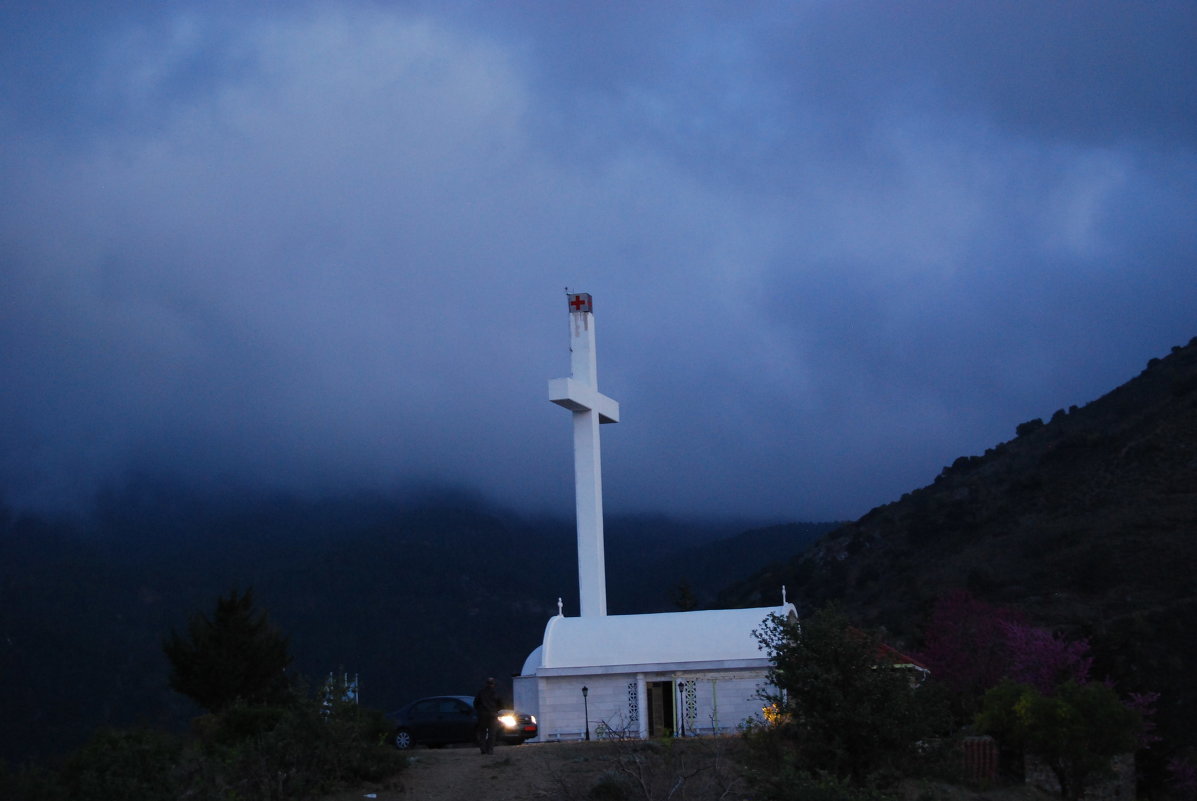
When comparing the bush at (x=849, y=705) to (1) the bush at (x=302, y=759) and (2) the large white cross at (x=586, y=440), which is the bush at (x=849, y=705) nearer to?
(1) the bush at (x=302, y=759)

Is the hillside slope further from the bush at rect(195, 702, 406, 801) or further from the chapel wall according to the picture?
the bush at rect(195, 702, 406, 801)

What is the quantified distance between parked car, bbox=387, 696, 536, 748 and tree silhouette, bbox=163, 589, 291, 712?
19.2 feet

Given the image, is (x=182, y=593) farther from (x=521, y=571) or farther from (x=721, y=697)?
(x=721, y=697)

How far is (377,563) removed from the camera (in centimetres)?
8188

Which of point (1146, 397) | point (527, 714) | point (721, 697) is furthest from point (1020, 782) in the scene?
point (1146, 397)

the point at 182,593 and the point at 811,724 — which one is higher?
the point at 182,593

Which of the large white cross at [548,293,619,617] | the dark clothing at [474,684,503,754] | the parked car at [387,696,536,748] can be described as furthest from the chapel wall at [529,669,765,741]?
the dark clothing at [474,684,503,754]

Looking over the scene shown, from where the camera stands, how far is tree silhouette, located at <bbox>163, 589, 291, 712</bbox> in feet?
102

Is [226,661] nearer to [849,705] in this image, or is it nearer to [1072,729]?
[849,705]

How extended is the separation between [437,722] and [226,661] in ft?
26.4

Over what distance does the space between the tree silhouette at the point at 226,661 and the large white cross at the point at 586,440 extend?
9.45 metres

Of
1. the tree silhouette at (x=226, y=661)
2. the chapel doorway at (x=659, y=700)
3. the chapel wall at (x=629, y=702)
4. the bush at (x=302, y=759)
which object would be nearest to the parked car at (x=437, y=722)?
the chapel wall at (x=629, y=702)

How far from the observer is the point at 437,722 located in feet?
85.8

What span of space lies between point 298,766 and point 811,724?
719 cm
